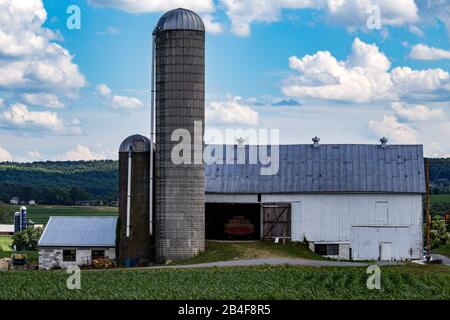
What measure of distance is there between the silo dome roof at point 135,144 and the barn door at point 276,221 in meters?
7.36

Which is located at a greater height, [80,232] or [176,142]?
[176,142]

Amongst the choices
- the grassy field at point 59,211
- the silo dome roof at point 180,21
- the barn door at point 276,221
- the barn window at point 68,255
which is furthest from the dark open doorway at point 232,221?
the grassy field at point 59,211

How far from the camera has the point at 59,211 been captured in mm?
136250

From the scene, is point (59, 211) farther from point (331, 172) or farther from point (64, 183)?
point (331, 172)

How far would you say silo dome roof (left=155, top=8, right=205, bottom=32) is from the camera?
157ft

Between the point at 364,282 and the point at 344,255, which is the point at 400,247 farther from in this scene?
the point at 364,282

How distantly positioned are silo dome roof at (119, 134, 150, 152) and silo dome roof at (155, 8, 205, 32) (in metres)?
5.49

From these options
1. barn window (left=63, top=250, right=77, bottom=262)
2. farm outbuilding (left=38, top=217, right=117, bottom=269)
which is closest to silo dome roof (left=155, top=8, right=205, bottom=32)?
farm outbuilding (left=38, top=217, right=117, bottom=269)

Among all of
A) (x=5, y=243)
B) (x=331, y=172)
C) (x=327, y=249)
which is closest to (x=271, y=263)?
(x=327, y=249)

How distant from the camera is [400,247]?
5109 centimetres

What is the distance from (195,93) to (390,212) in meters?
12.1

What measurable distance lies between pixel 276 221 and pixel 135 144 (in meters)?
8.56

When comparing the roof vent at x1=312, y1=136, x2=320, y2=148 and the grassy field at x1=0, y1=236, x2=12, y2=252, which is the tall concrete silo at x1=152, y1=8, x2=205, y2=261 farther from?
the grassy field at x1=0, y1=236, x2=12, y2=252
